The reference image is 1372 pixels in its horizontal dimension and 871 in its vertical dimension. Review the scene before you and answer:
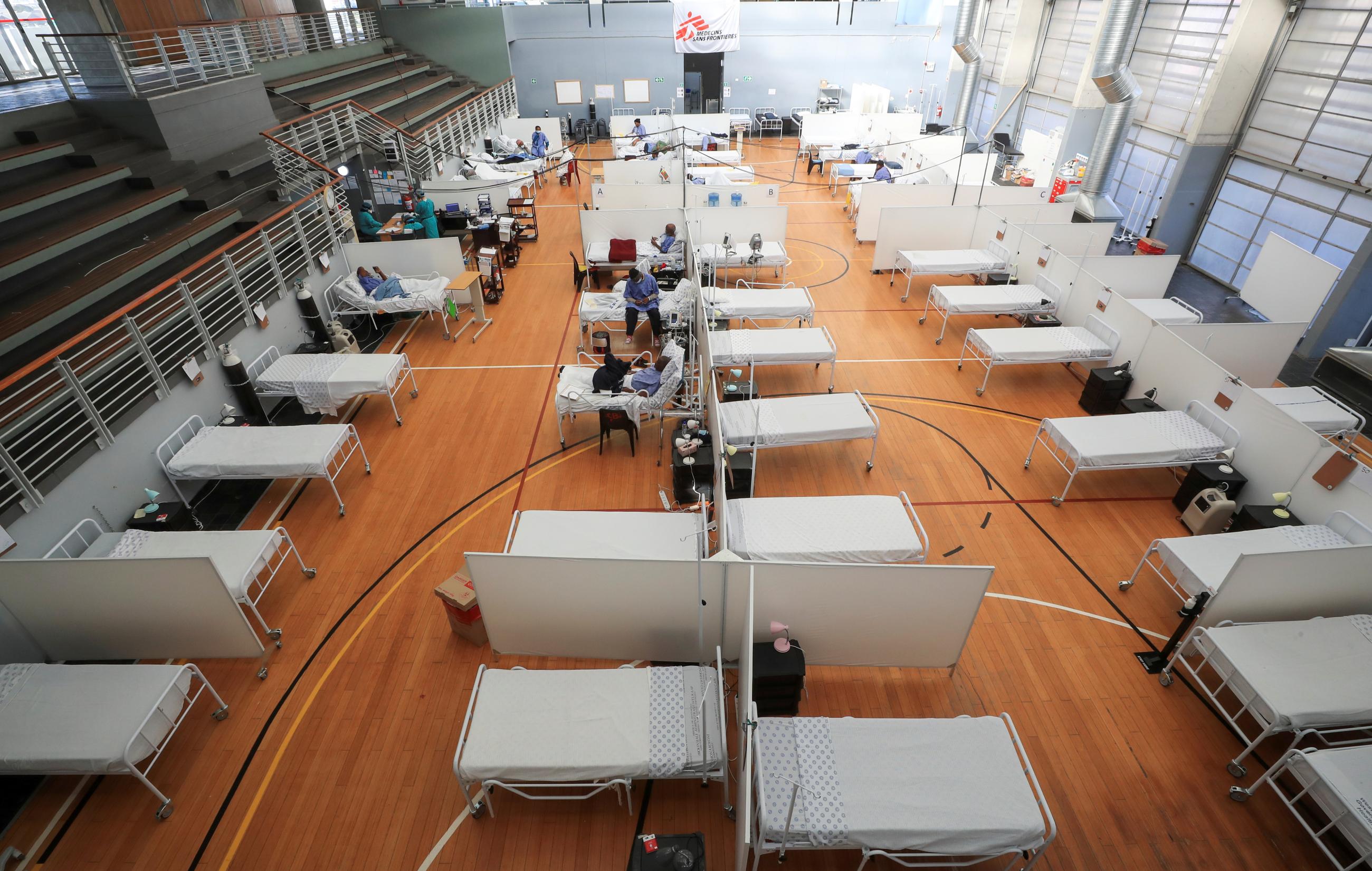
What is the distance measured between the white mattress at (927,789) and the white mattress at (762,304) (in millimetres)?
6274

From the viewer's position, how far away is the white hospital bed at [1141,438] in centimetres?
647

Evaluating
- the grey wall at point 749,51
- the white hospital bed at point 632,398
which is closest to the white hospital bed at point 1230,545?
the white hospital bed at point 632,398

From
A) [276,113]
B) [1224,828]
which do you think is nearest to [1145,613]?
[1224,828]

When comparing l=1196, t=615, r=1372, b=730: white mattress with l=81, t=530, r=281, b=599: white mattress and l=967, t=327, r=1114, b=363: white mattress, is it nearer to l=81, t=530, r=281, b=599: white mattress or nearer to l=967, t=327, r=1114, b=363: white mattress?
l=967, t=327, r=1114, b=363: white mattress

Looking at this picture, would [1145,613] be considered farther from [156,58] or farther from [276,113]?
[276,113]

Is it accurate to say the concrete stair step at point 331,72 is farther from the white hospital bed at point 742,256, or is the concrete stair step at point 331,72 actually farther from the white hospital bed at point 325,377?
the white hospital bed at point 742,256

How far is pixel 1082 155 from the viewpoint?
1537 cm

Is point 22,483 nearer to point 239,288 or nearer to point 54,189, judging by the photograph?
point 239,288

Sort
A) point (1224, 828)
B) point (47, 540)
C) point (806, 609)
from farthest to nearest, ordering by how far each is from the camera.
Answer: point (47, 540), point (806, 609), point (1224, 828)

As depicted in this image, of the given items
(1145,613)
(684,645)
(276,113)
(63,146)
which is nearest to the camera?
(684,645)

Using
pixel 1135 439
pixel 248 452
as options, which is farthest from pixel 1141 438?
pixel 248 452

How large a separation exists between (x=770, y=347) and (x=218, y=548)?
631 centimetres

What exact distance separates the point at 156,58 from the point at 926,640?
13459 millimetres

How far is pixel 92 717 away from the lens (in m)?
4.18
